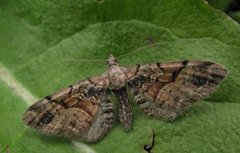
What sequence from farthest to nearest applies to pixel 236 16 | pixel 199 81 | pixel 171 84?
pixel 236 16 → pixel 171 84 → pixel 199 81

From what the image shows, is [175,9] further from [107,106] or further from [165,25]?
[107,106]

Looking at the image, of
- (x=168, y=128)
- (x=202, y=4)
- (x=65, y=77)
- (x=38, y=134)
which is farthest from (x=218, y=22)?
(x=38, y=134)

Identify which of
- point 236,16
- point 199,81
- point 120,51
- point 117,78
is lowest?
point 199,81

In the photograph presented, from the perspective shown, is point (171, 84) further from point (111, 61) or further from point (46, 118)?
point (46, 118)

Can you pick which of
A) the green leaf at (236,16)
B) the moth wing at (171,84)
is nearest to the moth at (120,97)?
the moth wing at (171,84)

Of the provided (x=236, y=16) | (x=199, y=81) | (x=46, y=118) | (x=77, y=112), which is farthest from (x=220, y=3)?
(x=46, y=118)

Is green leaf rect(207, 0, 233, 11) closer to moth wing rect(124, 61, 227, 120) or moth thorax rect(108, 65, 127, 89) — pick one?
moth wing rect(124, 61, 227, 120)

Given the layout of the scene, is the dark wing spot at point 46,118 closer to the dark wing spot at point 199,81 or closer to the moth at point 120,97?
the moth at point 120,97
